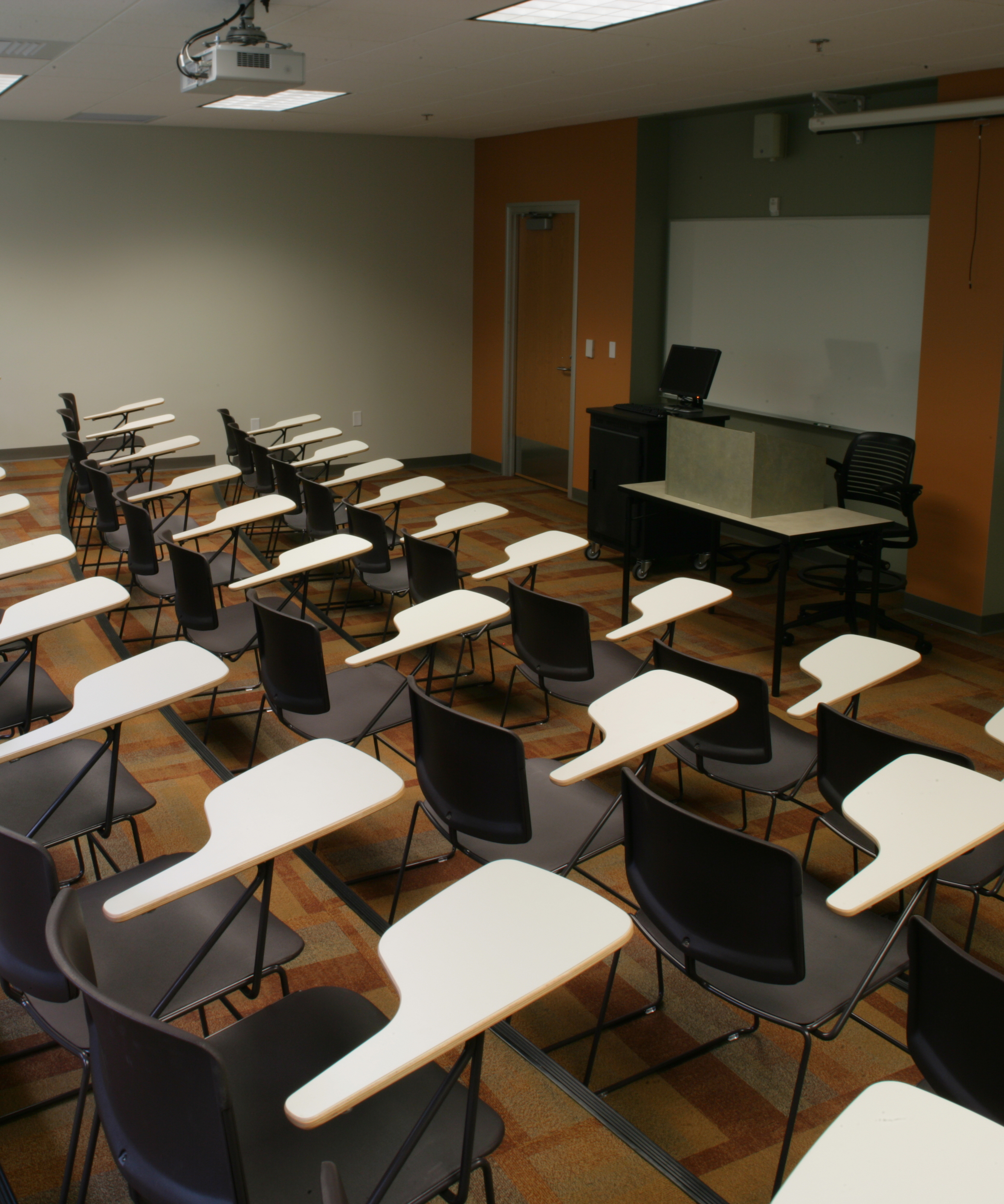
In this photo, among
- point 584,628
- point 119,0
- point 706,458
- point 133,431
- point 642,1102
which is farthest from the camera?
point 133,431

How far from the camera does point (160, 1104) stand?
1.65 metres

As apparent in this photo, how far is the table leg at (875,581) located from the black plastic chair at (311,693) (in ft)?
8.57

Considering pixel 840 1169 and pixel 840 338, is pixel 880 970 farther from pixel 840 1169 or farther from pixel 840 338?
pixel 840 338

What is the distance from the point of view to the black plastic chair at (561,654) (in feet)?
13.3

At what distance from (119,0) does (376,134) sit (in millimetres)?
5992

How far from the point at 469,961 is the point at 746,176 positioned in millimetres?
7225

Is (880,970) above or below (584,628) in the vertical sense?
below

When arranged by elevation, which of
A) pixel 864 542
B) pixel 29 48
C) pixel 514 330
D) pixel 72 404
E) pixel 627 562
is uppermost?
pixel 29 48

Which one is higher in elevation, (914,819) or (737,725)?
(914,819)

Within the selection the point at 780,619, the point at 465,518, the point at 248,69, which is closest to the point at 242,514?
the point at 465,518

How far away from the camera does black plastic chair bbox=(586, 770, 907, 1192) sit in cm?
223

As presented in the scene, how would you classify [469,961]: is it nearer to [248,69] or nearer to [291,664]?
[291,664]

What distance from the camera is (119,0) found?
445 centimetres

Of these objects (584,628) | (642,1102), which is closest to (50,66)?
(584,628)
